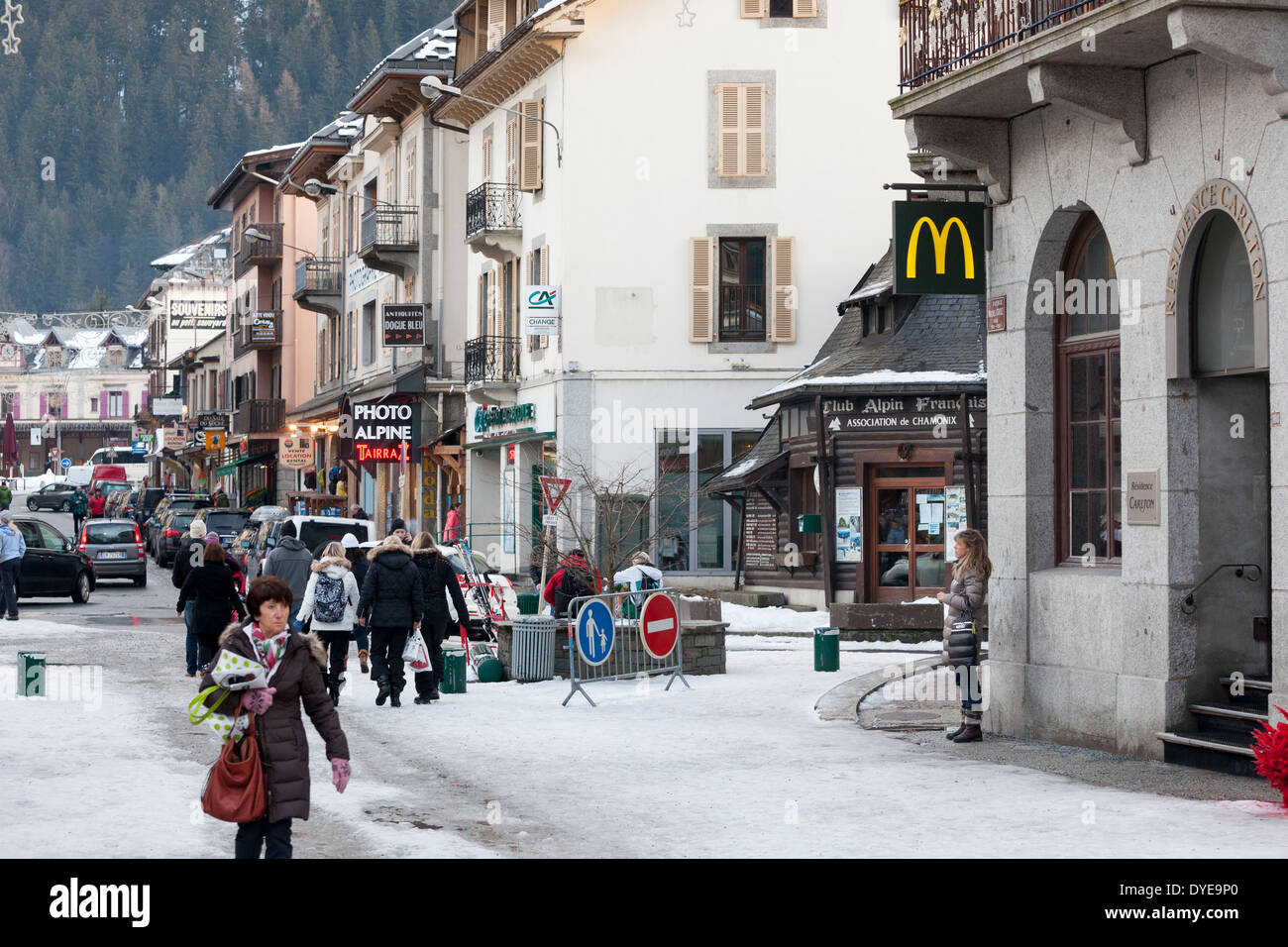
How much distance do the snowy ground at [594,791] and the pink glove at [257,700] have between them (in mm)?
2119

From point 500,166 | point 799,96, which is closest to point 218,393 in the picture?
point 500,166

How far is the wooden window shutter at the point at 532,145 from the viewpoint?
1485 inches

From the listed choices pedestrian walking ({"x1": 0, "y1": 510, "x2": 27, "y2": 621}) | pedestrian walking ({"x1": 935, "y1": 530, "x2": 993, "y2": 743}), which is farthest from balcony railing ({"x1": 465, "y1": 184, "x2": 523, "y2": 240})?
pedestrian walking ({"x1": 935, "y1": 530, "x2": 993, "y2": 743})

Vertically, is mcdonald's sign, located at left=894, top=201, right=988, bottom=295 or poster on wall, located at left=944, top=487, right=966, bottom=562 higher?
mcdonald's sign, located at left=894, top=201, right=988, bottom=295

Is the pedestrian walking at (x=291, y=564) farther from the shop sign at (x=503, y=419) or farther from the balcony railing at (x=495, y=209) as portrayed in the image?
the balcony railing at (x=495, y=209)

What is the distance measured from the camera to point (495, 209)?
40.3 m

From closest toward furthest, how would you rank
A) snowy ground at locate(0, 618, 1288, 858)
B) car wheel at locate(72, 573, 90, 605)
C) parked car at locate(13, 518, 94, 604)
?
1. snowy ground at locate(0, 618, 1288, 858)
2. parked car at locate(13, 518, 94, 604)
3. car wheel at locate(72, 573, 90, 605)

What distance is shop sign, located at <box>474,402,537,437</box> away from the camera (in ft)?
129

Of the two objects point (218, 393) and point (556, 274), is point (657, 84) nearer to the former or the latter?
point (556, 274)

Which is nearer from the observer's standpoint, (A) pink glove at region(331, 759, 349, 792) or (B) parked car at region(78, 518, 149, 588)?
(A) pink glove at region(331, 759, 349, 792)

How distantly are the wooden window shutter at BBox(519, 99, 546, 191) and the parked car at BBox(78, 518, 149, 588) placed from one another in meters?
11.2

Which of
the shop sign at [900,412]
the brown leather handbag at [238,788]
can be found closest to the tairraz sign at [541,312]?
the shop sign at [900,412]

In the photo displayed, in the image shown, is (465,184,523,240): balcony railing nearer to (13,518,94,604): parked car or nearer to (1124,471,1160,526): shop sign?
(13,518,94,604): parked car

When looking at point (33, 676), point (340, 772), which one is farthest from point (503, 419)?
point (340, 772)
